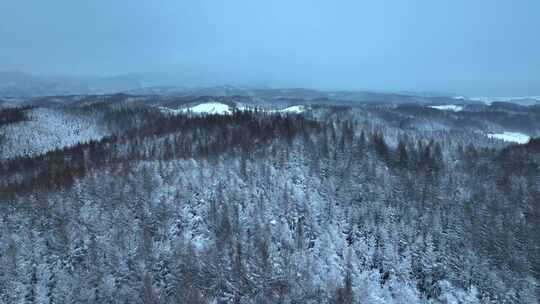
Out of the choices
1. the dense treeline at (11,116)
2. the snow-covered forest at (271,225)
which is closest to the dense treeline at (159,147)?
the snow-covered forest at (271,225)

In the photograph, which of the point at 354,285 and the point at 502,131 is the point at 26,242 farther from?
the point at 502,131

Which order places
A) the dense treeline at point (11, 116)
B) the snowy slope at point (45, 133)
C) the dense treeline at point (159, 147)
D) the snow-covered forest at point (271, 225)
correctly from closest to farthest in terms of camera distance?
1. the snow-covered forest at point (271, 225)
2. the dense treeline at point (159, 147)
3. the snowy slope at point (45, 133)
4. the dense treeline at point (11, 116)

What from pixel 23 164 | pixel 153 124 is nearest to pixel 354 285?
pixel 23 164

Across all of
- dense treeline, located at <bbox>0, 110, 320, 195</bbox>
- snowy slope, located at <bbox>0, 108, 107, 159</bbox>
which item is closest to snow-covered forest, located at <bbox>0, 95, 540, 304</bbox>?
dense treeline, located at <bbox>0, 110, 320, 195</bbox>

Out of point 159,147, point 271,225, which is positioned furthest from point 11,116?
point 271,225

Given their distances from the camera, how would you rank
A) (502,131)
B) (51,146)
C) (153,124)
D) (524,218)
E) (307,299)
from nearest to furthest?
(307,299) → (524,218) → (51,146) → (153,124) → (502,131)

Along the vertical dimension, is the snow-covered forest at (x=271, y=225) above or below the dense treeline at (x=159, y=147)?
below

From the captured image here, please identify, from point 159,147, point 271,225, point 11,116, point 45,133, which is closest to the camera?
point 271,225

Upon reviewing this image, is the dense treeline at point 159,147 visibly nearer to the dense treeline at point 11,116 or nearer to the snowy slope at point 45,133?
the snowy slope at point 45,133

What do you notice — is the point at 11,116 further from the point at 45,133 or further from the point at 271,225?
the point at 271,225
